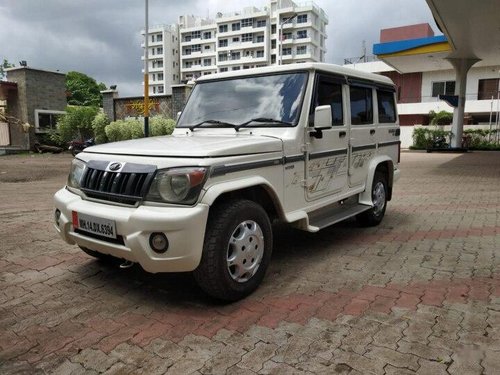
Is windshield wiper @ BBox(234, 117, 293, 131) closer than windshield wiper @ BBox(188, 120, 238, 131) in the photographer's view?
Yes

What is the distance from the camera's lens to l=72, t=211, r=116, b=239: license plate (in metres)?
3.37

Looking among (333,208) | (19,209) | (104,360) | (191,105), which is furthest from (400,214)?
(19,209)

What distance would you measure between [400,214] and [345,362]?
5.01 m

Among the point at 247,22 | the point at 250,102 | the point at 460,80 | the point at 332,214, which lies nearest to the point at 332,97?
the point at 250,102

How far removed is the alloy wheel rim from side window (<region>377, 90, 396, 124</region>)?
3275 mm

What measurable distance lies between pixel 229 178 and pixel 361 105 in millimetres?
2828

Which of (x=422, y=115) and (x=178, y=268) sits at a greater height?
(x=422, y=115)

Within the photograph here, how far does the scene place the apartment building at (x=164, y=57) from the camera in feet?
286

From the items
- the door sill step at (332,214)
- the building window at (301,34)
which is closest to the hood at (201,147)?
the door sill step at (332,214)

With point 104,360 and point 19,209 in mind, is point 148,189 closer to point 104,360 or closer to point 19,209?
point 104,360

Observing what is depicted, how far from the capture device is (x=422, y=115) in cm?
3750

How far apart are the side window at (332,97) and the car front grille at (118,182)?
193 centimetres

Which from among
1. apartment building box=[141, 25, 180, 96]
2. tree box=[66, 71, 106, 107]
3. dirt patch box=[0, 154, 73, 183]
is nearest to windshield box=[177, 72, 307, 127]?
dirt patch box=[0, 154, 73, 183]

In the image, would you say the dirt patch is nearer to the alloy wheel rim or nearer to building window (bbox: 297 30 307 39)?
the alloy wheel rim
